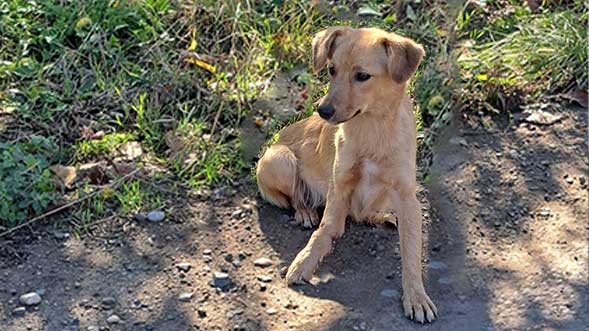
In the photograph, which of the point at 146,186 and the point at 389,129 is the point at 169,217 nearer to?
the point at 146,186

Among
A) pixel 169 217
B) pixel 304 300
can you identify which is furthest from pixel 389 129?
pixel 169 217

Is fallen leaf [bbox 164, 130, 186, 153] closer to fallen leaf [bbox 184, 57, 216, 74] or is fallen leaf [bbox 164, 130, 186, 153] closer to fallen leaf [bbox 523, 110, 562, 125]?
fallen leaf [bbox 184, 57, 216, 74]

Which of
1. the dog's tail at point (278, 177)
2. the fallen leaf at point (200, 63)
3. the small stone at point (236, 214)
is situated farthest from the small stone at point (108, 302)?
the fallen leaf at point (200, 63)

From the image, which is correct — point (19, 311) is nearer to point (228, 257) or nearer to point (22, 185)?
point (22, 185)

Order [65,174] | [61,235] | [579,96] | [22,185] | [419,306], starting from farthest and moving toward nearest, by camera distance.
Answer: [579,96] < [65,174] < [22,185] < [61,235] < [419,306]

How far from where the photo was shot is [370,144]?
4.97m

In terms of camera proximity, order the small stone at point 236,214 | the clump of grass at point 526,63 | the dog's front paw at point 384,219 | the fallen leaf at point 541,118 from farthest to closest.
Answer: the clump of grass at point 526,63 → the fallen leaf at point 541,118 → the small stone at point 236,214 → the dog's front paw at point 384,219

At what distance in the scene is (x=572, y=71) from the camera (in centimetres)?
655

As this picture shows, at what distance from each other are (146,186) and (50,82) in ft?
3.68

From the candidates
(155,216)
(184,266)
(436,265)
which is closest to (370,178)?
(436,265)

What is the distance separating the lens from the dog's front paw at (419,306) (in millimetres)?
4641

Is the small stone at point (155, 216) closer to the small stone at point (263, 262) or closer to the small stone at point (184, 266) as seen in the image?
the small stone at point (184, 266)

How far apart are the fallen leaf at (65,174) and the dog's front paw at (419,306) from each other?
6.65ft

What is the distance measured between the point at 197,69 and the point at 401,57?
6.78 feet
